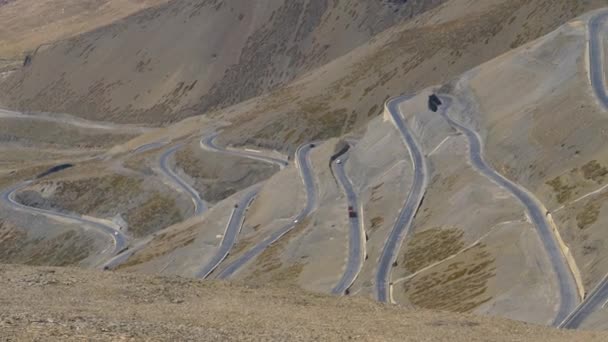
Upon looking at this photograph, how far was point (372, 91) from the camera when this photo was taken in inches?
6875

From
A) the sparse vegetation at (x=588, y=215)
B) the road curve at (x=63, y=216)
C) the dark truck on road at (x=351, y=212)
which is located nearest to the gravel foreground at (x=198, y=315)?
the sparse vegetation at (x=588, y=215)

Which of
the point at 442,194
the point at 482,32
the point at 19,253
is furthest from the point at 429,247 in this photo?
the point at 482,32

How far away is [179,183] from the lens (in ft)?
511

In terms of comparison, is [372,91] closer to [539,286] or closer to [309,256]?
[309,256]

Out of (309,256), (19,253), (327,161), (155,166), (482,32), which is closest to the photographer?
(309,256)

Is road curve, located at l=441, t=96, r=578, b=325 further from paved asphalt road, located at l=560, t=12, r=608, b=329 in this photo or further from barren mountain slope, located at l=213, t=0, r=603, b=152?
barren mountain slope, located at l=213, t=0, r=603, b=152

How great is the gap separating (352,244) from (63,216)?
68.0 meters

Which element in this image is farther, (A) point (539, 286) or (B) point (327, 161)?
(B) point (327, 161)

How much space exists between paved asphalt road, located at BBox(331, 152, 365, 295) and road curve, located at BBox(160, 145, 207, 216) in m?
29.8

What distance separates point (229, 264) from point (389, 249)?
1735 cm

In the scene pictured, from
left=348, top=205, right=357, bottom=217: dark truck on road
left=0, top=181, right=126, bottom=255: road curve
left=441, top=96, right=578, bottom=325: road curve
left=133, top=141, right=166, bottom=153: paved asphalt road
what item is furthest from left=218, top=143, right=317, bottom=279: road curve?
left=133, top=141, right=166, bottom=153: paved asphalt road

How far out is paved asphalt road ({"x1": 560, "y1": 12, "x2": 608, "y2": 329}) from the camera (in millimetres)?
61625

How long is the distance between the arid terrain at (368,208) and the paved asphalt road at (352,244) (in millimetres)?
280

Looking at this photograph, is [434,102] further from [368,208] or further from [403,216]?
[403,216]
